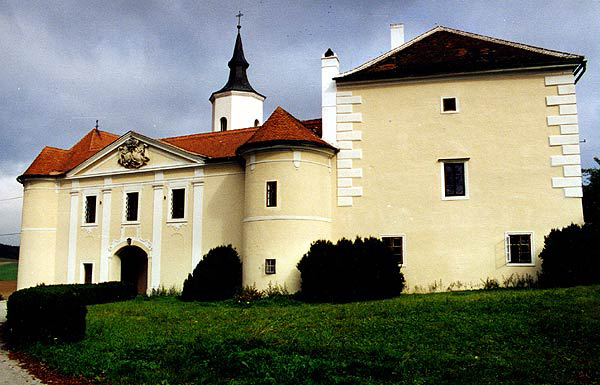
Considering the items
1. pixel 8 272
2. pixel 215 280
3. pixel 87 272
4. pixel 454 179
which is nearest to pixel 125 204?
pixel 87 272

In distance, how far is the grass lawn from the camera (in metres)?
9.21

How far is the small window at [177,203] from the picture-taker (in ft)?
81.3

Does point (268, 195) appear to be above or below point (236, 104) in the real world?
below

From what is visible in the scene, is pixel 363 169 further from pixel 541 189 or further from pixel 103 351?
pixel 103 351

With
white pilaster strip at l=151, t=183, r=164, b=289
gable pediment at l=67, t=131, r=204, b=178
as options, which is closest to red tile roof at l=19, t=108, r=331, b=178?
gable pediment at l=67, t=131, r=204, b=178

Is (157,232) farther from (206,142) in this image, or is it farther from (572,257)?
(572,257)

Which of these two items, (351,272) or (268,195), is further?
(268,195)

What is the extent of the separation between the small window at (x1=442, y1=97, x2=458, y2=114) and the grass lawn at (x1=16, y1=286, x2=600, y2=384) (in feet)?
26.3

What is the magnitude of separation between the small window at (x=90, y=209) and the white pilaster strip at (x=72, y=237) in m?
0.47

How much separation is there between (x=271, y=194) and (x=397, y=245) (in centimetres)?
495

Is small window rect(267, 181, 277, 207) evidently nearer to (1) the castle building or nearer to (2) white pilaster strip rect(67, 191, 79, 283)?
(1) the castle building

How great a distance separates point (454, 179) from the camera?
20672mm

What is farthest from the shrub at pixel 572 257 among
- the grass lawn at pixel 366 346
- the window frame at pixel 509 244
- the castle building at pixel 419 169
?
the grass lawn at pixel 366 346

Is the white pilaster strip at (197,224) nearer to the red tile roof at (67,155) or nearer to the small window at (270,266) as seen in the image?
the small window at (270,266)
